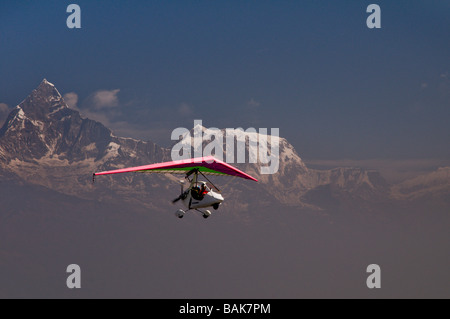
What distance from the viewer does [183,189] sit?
51.1 metres

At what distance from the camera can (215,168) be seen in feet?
166

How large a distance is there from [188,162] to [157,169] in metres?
2.98
